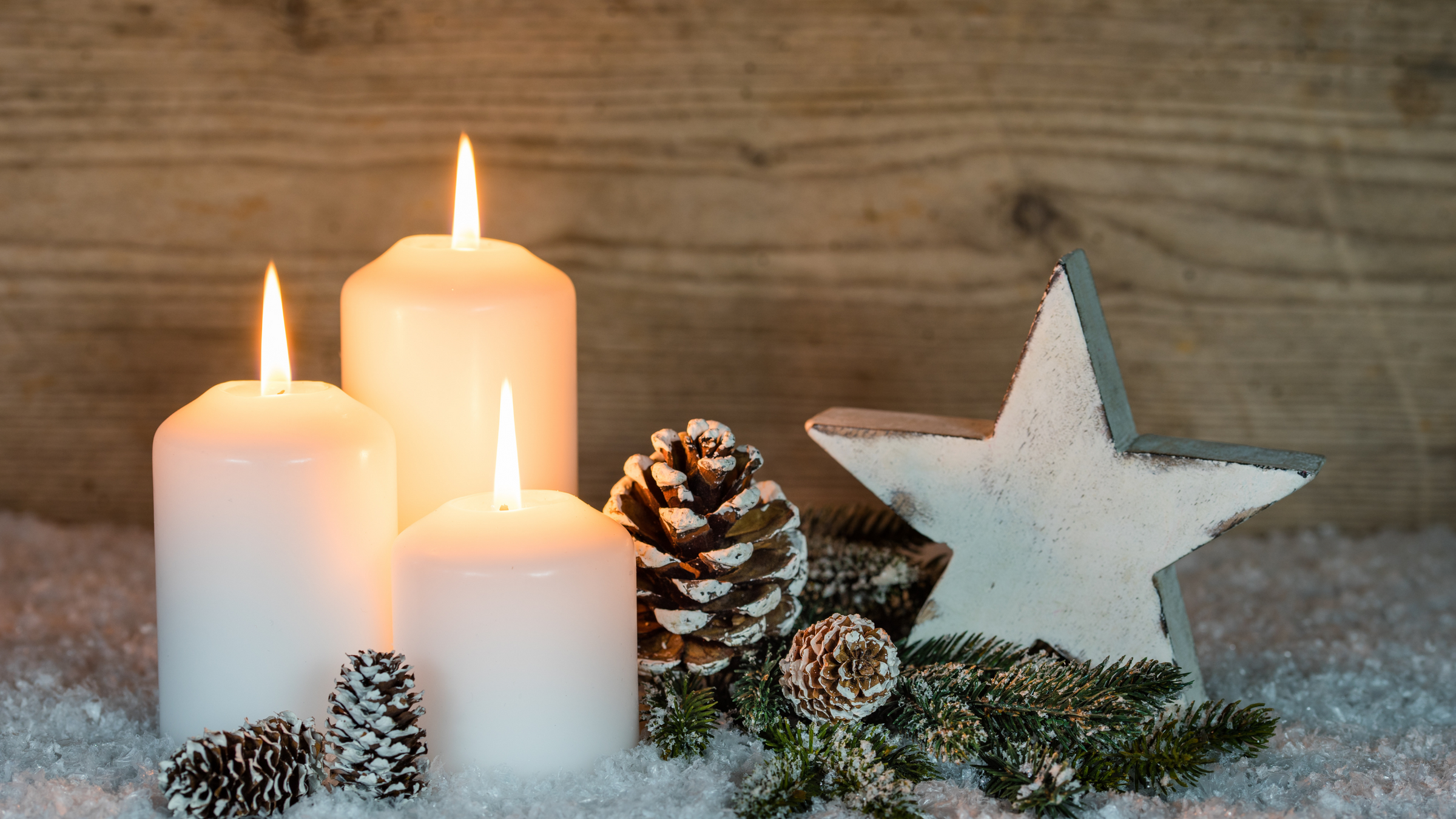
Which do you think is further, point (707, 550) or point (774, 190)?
point (774, 190)

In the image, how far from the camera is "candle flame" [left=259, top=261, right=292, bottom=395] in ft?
2.25

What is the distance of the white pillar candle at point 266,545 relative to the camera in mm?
645

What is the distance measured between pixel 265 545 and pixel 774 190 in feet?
1.87

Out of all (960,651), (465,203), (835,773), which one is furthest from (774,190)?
(835,773)

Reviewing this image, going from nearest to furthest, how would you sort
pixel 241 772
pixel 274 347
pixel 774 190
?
pixel 241 772 < pixel 274 347 < pixel 774 190

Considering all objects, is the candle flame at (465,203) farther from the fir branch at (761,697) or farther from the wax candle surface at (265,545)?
the fir branch at (761,697)

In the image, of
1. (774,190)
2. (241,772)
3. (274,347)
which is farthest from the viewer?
(774,190)

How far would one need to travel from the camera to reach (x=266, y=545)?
648mm

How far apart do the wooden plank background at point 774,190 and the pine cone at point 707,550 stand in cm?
39

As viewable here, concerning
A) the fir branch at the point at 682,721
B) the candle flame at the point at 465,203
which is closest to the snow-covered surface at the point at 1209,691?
the fir branch at the point at 682,721

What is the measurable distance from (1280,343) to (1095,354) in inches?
18.7

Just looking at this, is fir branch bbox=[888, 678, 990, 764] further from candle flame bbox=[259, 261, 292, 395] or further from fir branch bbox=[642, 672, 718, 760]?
candle flame bbox=[259, 261, 292, 395]

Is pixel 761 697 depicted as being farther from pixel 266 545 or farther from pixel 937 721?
pixel 266 545

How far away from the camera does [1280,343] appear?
1101 mm
